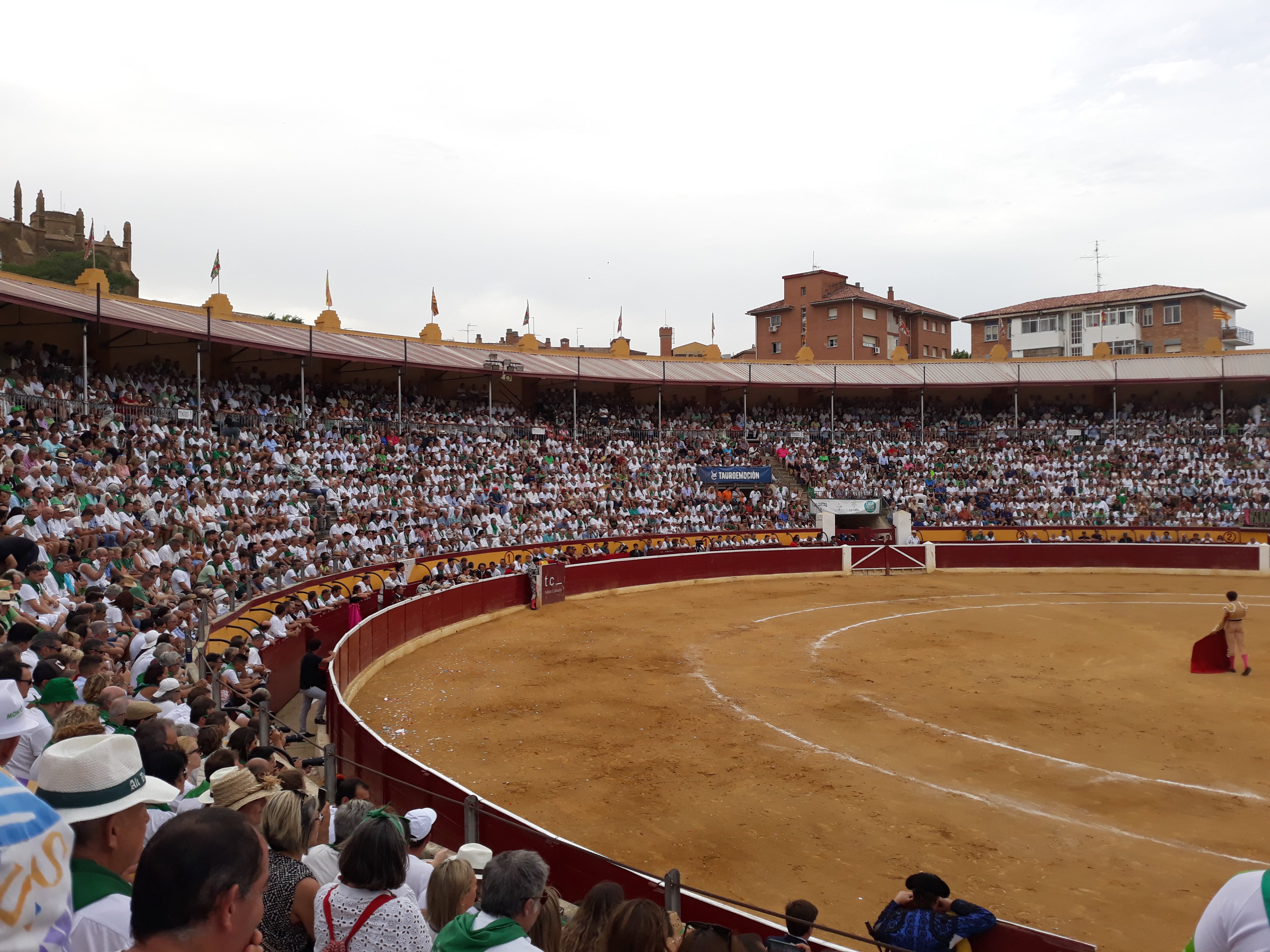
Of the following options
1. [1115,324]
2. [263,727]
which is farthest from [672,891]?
[1115,324]

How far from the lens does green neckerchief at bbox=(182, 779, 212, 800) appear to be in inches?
171

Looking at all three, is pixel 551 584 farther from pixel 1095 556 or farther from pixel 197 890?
pixel 197 890

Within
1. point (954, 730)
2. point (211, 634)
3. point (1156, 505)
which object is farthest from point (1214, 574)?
point (211, 634)

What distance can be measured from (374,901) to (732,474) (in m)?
36.1

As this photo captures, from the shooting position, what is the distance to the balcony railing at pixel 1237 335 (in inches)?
2522

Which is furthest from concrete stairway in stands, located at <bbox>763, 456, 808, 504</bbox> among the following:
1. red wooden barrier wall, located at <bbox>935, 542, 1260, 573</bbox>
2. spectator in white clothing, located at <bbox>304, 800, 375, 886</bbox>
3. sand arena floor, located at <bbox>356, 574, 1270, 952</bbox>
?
spectator in white clothing, located at <bbox>304, 800, 375, 886</bbox>

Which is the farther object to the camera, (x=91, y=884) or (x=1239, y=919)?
(x=1239, y=919)

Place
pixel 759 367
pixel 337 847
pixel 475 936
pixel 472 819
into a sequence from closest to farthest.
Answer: pixel 475 936 → pixel 337 847 → pixel 472 819 → pixel 759 367

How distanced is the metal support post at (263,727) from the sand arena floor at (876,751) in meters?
3.03

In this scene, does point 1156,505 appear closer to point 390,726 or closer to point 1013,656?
point 1013,656

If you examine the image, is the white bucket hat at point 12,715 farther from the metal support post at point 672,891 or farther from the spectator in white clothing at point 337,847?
the metal support post at point 672,891

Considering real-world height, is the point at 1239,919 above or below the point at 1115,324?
below

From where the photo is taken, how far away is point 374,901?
139 inches

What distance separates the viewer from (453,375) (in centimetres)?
3838
